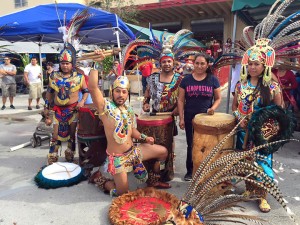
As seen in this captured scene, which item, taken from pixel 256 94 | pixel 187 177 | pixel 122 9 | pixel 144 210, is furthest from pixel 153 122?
pixel 122 9

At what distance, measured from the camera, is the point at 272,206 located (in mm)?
3125

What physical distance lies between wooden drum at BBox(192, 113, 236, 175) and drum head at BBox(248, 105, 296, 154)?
34 centimetres

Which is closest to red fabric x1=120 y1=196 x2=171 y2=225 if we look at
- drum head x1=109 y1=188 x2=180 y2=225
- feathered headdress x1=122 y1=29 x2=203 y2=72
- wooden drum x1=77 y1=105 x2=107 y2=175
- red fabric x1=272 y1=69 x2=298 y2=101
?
drum head x1=109 y1=188 x2=180 y2=225

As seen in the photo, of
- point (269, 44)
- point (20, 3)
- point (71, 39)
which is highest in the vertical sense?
point (20, 3)

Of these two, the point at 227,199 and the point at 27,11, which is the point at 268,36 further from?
the point at 27,11

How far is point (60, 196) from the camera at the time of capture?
11.2ft

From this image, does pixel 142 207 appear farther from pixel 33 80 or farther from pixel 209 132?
pixel 33 80

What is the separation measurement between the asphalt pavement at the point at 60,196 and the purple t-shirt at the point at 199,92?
3.22 ft

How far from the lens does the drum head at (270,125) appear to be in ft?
9.12

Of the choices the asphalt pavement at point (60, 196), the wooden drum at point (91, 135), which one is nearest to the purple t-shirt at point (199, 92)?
the asphalt pavement at point (60, 196)

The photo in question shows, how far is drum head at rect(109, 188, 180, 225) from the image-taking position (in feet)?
8.75

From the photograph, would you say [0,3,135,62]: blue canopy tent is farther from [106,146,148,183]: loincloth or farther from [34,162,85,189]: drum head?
[106,146,148,183]: loincloth

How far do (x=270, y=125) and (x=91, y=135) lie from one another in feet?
7.33

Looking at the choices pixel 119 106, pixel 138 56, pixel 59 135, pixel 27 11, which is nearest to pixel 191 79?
pixel 119 106
